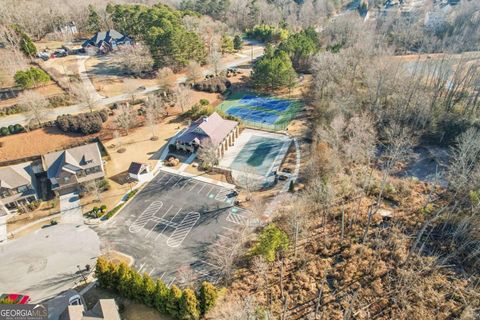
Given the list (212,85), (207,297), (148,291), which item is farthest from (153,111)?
(207,297)

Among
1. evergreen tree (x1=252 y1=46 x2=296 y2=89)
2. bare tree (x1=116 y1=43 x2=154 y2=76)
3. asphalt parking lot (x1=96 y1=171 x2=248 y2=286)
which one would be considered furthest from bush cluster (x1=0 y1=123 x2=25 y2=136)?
evergreen tree (x1=252 y1=46 x2=296 y2=89)

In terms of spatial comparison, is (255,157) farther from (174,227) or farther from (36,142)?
(36,142)

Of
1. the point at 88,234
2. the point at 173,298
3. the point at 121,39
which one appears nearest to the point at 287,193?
the point at 173,298

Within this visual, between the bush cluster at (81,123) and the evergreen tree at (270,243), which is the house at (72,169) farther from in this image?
the evergreen tree at (270,243)

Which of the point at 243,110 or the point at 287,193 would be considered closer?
the point at 287,193

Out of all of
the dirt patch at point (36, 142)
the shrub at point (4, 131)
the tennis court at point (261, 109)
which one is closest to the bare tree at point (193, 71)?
the tennis court at point (261, 109)

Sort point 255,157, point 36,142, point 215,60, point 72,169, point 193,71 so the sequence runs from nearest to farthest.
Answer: point 72,169
point 255,157
point 36,142
point 193,71
point 215,60

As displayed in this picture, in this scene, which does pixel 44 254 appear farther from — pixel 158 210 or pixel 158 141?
pixel 158 141
